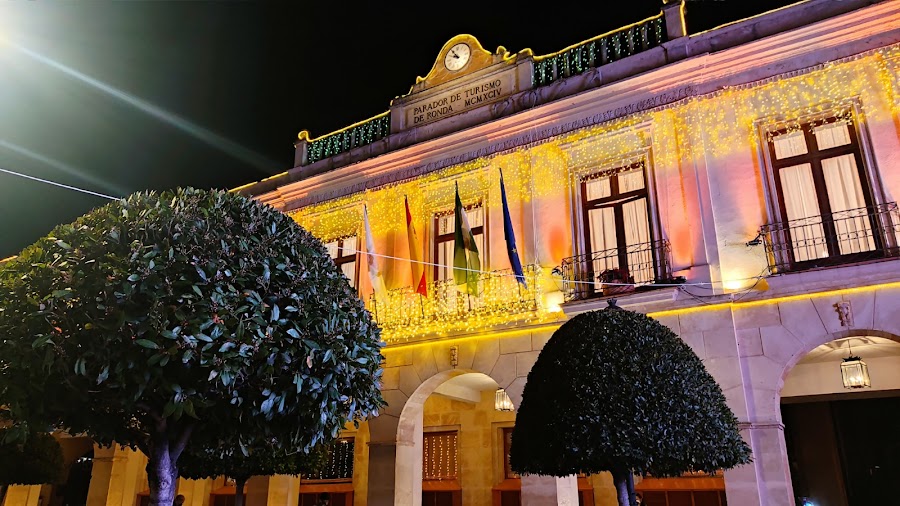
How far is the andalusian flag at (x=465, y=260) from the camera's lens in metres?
10.6

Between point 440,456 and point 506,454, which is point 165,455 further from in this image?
point 440,456

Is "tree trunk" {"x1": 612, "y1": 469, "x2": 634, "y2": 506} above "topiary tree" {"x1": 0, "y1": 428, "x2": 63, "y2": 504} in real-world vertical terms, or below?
below

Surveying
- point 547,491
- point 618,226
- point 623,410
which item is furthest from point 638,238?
point 623,410

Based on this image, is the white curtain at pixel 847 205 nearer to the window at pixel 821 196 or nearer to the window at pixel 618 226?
the window at pixel 821 196

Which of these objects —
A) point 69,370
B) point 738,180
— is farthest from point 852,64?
point 69,370

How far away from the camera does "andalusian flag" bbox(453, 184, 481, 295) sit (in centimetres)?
1059

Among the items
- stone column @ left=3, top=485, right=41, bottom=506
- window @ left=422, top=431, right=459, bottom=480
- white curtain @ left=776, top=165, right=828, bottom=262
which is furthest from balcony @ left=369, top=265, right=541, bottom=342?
stone column @ left=3, top=485, right=41, bottom=506

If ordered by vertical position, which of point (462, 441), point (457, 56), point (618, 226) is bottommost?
point (462, 441)

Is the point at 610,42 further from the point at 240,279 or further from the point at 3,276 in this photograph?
the point at 3,276

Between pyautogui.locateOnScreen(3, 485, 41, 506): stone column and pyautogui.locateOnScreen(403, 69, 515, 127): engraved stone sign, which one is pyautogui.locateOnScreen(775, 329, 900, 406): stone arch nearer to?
pyautogui.locateOnScreen(403, 69, 515, 127): engraved stone sign

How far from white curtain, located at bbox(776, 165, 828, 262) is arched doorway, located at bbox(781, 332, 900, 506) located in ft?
7.46

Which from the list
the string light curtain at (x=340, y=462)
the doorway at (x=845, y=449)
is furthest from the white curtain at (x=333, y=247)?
the doorway at (x=845, y=449)

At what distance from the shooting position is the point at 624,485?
5461 mm

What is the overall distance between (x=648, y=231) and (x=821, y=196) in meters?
2.42
